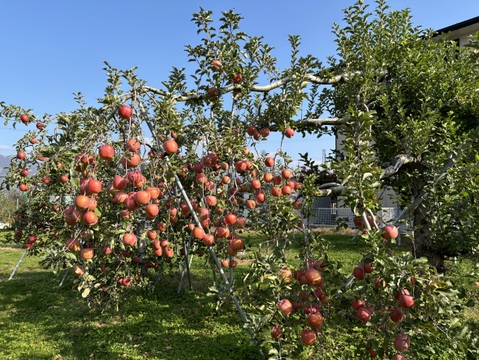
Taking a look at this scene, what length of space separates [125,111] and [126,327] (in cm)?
376

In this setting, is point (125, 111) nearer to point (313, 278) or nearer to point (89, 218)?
point (89, 218)

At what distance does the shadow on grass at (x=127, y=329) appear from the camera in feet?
13.6

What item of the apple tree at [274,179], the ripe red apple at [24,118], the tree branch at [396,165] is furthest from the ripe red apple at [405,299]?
the ripe red apple at [24,118]

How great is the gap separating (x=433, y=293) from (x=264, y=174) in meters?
1.72

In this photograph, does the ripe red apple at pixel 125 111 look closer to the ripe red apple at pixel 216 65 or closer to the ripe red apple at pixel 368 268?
the ripe red apple at pixel 216 65

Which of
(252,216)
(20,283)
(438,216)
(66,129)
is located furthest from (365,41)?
(20,283)

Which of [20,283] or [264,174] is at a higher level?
[264,174]

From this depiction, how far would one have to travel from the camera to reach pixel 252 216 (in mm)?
3311

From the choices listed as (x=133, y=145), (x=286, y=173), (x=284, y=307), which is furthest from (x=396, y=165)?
(x=133, y=145)

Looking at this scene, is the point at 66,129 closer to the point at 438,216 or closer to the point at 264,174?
the point at 264,174

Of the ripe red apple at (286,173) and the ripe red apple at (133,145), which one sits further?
the ripe red apple at (286,173)

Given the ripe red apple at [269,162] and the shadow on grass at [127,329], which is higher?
the ripe red apple at [269,162]

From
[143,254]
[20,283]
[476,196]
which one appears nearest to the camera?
[476,196]

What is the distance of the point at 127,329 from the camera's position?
15.8 feet
